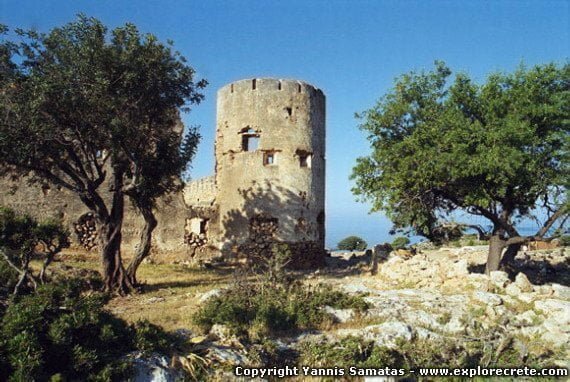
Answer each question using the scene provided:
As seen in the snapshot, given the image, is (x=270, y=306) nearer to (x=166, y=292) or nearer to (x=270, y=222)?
(x=166, y=292)

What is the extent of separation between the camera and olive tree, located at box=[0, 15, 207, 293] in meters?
10.7

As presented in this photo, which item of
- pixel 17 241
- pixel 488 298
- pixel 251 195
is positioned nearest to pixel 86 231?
pixel 251 195

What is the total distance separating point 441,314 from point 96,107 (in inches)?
365

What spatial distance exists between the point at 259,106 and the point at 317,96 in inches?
97.8

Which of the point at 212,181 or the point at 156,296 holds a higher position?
the point at 212,181

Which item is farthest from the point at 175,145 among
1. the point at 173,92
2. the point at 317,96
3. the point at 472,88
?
the point at 472,88

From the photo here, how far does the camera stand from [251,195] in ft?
56.9

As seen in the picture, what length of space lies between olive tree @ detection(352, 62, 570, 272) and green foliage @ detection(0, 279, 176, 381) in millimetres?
8568

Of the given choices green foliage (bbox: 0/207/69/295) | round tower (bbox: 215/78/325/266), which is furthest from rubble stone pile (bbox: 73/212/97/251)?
green foliage (bbox: 0/207/69/295)

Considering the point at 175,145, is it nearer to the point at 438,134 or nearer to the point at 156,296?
the point at 156,296

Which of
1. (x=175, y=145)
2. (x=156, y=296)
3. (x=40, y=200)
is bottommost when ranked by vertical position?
(x=156, y=296)

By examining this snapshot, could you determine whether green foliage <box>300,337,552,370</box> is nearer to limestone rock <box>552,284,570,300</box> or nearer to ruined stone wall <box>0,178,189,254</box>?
Result: limestone rock <box>552,284,570,300</box>

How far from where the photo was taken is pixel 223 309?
894 cm

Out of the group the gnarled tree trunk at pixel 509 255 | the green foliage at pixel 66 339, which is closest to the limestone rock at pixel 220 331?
the green foliage at pixel 66 339
